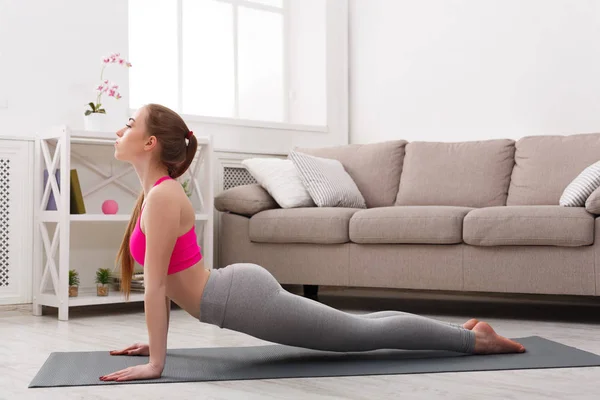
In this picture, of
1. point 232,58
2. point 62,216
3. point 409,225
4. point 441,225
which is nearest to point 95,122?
point 62,216

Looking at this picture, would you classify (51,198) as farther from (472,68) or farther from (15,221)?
(472,68)

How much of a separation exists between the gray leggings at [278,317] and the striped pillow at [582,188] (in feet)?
5.18

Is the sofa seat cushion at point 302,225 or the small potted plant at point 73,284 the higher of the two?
the sofa seat cushion at point 302,225

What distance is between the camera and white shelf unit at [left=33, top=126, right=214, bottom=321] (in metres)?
3.84

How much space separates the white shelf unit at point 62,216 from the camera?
151 inches

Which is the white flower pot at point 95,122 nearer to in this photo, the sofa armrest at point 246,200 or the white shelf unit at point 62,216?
the white shelf unit at point 62,216

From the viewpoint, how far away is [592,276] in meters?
3.43

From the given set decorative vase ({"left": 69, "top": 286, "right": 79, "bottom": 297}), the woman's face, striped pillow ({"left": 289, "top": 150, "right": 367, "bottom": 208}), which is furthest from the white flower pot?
Result: the woman's face

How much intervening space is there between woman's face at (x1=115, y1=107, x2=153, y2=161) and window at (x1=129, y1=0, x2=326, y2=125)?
2.71 metres

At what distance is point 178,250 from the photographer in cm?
224

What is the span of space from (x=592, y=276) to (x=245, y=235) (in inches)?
72.5

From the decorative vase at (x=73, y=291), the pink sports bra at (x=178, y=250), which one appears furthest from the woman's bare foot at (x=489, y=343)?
the decorative vase at (x=73, y=291)

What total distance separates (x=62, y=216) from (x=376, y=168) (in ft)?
6.00

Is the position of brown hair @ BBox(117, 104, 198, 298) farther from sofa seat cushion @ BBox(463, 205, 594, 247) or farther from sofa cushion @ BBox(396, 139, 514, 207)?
sofa cushion @ BBox(396, 139, 514, 207)
